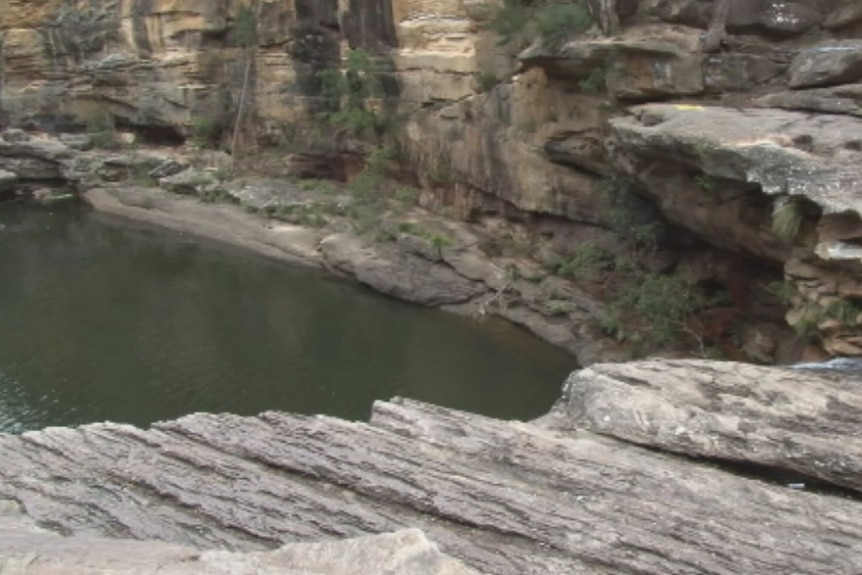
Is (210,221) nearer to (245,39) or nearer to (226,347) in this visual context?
(245,39)

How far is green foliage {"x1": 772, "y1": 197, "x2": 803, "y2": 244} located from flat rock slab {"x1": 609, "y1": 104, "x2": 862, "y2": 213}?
0.17 metres

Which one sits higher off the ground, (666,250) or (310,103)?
(310,103)

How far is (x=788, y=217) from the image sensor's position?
10797mm

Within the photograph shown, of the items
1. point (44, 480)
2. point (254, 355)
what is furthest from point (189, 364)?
point (44, 480)

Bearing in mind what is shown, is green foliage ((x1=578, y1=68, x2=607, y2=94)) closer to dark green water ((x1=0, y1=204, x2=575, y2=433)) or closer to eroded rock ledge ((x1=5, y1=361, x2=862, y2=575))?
dark green water ((x1=0, y1=204, x2=575, y2=433))

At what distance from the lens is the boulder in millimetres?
12562

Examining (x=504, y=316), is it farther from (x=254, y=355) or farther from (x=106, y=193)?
(x=106, y=193)

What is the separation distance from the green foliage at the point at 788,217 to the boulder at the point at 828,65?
299 cm

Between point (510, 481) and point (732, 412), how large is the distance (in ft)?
6.94

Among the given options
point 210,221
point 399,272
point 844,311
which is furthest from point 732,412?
point 210,221

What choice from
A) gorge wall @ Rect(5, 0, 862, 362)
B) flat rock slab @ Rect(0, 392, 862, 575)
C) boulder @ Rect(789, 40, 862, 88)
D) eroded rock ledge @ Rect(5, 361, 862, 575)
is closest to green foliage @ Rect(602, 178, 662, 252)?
gorge wall @ Rect(5, 0, 862, 362)

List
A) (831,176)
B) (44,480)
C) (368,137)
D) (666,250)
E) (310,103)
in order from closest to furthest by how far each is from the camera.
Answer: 1. (44,480)
2. (831,176)
3. (666,250)
4. (368,137)
5. (310,103)

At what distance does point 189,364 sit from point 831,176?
1031 cm

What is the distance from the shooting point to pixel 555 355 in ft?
51.2
